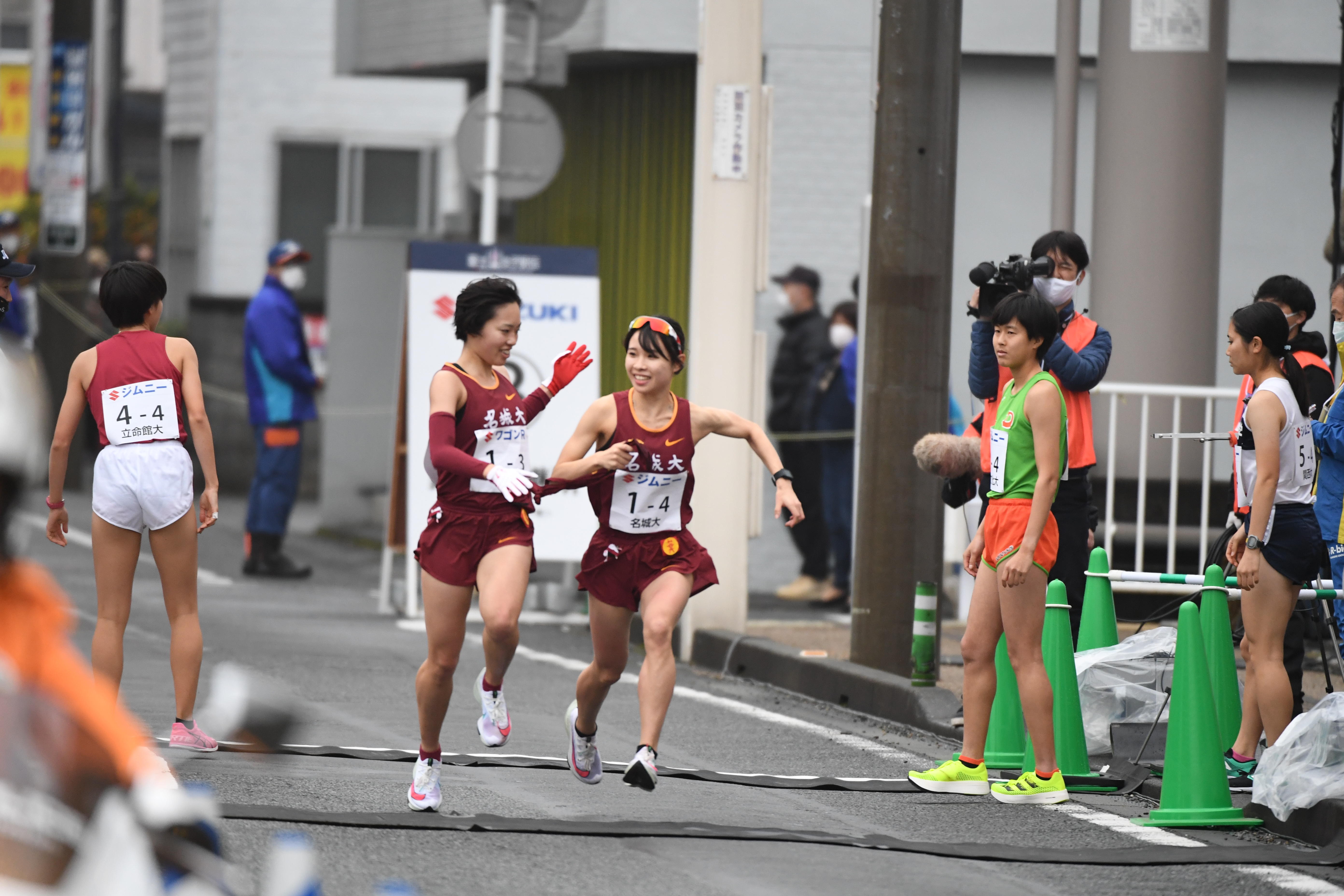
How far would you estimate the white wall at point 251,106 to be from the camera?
25.2 m

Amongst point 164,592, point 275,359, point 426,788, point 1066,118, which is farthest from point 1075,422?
point 275,359

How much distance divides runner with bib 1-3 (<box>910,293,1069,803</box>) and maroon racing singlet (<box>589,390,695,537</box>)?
1154mm

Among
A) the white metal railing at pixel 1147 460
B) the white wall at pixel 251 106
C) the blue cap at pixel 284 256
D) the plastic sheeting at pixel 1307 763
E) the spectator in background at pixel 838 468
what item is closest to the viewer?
the plastic sheeting at pixel 1307 763

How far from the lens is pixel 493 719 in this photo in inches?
283

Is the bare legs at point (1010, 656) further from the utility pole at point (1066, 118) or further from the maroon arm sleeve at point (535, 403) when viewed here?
the utility pole at point (1066, 118)

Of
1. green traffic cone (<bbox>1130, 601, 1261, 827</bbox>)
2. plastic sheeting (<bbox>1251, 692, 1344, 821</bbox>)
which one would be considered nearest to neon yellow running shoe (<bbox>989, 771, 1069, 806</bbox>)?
green traffic cone (<bbox>1130, 601, 1261, 827</bbox>)

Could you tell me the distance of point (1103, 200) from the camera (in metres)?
12.4

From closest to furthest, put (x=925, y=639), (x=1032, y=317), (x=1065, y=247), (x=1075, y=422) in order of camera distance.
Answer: (x=1032, y=317)
(x=1075, y=422)
(x=1065, y=247)
(x=925, y=639)

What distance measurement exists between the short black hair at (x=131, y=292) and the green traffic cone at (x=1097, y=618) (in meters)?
3.91

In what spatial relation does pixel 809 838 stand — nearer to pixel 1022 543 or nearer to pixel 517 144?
pixel 1022 543

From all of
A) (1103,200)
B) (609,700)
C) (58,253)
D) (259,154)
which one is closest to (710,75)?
(1103,200)

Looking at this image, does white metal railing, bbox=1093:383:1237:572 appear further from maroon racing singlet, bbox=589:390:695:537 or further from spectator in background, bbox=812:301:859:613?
maroon racing singlet, bbox=589:390:695:537

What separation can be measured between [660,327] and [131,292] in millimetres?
2041

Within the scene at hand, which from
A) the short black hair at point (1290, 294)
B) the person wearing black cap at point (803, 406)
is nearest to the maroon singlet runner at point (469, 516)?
the short black hair at point (1290, 294)
